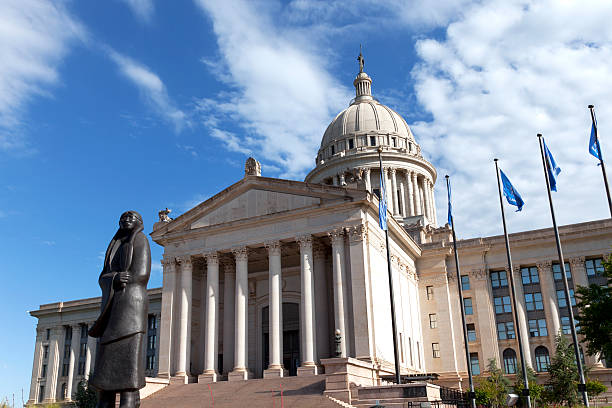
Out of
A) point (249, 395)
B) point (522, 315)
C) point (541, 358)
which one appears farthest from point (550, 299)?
point (249, 395)

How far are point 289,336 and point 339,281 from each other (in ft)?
33.0

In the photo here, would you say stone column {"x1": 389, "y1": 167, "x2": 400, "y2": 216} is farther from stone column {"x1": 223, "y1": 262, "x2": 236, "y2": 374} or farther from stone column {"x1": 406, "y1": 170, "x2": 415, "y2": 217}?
stone column {"x1": 223, "y1": 262, "x2": 236, "y2": 374}

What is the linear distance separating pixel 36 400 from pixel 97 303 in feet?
48.4

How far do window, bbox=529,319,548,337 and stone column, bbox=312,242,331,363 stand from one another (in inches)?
851

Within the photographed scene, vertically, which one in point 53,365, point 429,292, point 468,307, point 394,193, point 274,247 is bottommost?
point 53,365

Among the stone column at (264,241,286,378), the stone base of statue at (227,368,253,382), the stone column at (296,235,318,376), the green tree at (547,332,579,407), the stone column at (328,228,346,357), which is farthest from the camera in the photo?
the green tree at (547,332,579,407)

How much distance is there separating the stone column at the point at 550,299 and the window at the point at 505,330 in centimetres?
325

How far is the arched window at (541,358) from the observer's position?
52156 millimetres

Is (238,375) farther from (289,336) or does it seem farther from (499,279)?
(499,279)

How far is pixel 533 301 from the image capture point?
54.0m

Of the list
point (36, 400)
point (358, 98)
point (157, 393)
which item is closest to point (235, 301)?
point (157, 393)

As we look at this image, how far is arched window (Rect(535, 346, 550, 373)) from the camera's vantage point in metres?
52.2

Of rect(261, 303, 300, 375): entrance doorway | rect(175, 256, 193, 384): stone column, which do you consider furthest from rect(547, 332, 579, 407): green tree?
rect(175, 256, 193, 384): stone column

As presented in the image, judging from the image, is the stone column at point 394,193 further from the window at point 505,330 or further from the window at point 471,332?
the window at point 505,330
